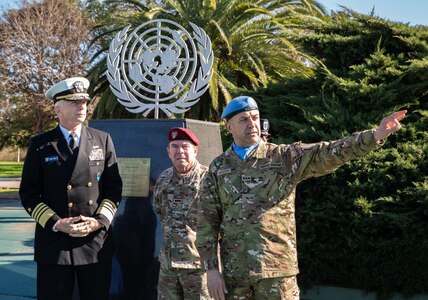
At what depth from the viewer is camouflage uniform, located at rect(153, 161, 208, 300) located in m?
3.65

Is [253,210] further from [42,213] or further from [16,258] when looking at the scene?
[16,258]

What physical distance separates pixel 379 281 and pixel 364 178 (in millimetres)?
966

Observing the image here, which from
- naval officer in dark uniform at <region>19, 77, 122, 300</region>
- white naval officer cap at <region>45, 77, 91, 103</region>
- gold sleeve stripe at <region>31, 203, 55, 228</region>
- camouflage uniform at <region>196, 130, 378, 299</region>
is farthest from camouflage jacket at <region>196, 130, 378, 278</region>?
white naval officer cap at <region>45, 77, 91, 103</region>

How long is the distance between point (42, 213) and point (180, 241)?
3.05 feet

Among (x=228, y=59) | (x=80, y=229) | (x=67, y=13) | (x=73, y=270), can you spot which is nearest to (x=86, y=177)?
Result: (x=80, y=229)

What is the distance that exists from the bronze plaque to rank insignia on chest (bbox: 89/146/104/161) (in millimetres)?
922

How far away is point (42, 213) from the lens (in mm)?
3408

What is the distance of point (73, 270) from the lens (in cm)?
350

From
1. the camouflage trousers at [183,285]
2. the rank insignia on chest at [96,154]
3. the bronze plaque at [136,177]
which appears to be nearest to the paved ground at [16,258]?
the bronze plaque at [136,177]

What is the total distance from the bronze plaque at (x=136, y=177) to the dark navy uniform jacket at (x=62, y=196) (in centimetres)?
93

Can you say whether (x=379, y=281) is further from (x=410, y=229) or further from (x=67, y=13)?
(x=67, y=13)

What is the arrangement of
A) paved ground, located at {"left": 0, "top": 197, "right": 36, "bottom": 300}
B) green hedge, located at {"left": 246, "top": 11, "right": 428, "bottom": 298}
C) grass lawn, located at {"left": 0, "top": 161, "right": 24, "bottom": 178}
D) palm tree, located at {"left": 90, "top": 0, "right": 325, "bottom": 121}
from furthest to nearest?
grass lawn, located at {"left": 0, "top": 161, "right": 24, "bottom": 178} < palm tree, located at {"left": 90, "top": 0, "right": 325, "bottom": 121} < paved ground, located at {"left": 0, "top": 197, "right": 36, "bottom": 300} < green hedge, located at {"left": 246, "top": 11, "right": 428, "bottom": 298}

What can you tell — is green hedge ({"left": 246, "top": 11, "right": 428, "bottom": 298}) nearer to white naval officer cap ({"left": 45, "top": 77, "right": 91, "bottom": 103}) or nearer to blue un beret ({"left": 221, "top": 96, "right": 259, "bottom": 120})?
blue un beret ({"left": 221, "top": 96, "right": 259, "bottom": 120})

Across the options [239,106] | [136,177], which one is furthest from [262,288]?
[136,177]
